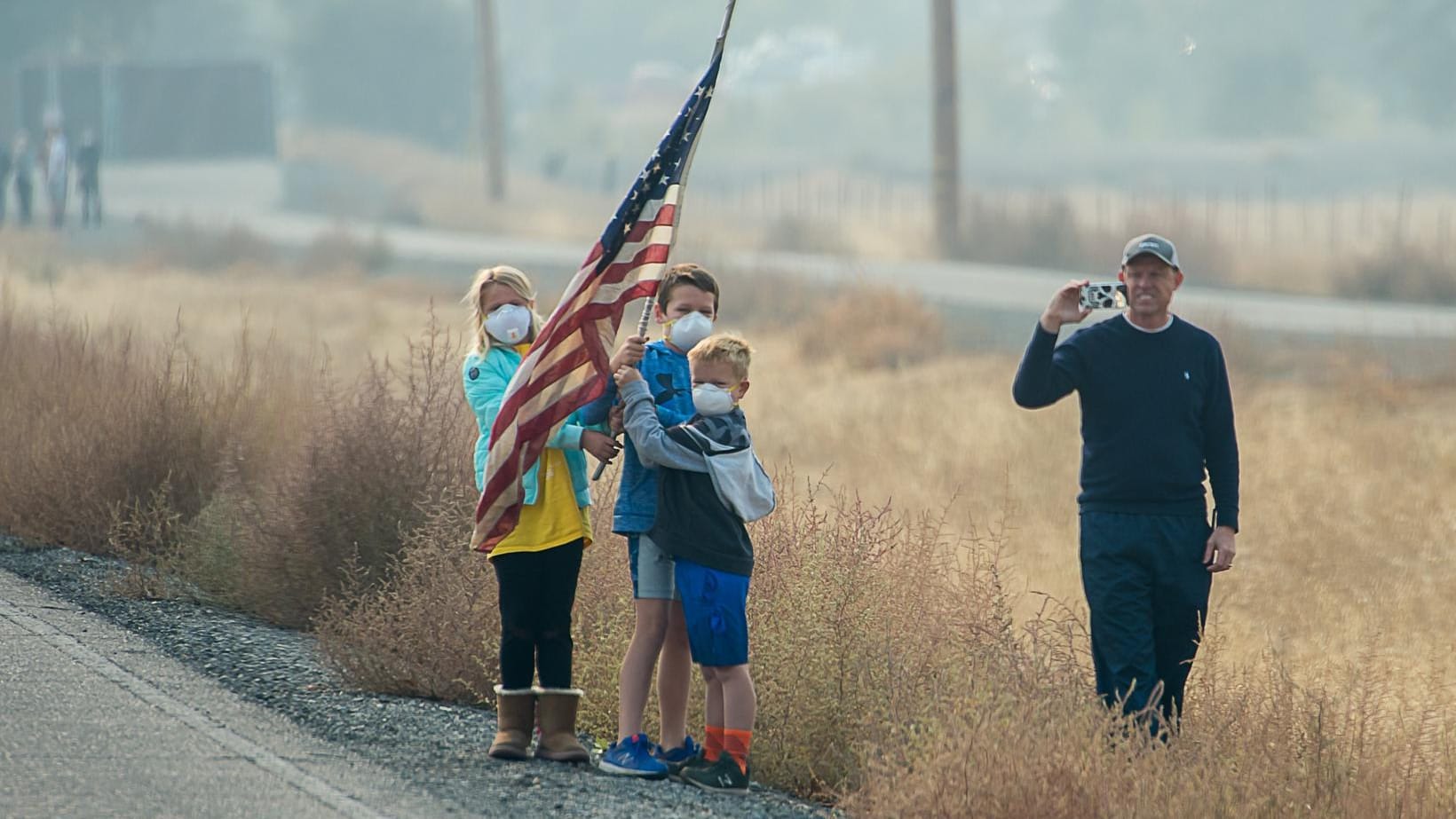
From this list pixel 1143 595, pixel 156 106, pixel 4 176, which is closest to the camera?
pixel 1143 595

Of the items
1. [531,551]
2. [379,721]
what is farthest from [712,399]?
[379,721]

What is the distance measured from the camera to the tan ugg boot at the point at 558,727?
21.5 feet

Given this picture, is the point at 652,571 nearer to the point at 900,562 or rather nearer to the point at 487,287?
the point at 487,287

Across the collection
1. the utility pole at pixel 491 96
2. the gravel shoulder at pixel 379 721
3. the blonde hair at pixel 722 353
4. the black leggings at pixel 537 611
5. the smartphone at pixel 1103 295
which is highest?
the utility pole at pixel 491 96

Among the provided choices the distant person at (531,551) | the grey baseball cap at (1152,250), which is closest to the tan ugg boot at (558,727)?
the distant person at (531,551)

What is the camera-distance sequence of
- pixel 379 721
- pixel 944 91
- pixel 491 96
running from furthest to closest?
pixel 491 96 → pixel 944 91 → pixel 379 721

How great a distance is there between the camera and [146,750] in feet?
21.3

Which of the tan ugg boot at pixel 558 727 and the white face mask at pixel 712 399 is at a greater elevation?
the white face mask at pixel 712 399

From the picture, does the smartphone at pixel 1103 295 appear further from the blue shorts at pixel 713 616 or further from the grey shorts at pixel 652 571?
the grey shorts at pixel 652 571

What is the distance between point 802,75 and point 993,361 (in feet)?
335

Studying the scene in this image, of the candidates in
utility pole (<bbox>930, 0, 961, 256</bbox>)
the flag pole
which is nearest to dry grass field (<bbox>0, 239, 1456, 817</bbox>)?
the flag pole

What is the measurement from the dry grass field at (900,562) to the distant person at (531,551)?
718 millimetres

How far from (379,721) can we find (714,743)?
1.39 metres

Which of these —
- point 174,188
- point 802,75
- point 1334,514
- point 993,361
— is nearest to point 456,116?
point 174,188
